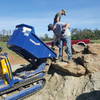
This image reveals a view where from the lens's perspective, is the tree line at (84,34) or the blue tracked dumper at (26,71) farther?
the tree line at (84,34)

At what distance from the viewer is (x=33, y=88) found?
9.82m

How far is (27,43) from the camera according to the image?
9.80 m

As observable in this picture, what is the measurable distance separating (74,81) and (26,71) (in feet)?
Result: 5.41

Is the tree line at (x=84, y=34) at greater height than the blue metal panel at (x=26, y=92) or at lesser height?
greater

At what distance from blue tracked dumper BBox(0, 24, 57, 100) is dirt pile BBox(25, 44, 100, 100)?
28cm

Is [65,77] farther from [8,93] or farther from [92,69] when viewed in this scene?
[8,93]

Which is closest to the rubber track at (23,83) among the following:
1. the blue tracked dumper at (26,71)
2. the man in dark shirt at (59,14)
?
the blue tracked dumper at (26,71)

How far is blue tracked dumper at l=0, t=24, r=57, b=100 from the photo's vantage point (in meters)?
9.14

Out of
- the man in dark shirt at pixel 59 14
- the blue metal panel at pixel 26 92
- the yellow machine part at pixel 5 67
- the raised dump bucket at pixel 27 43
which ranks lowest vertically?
the blue metal panel at pixel 26 92

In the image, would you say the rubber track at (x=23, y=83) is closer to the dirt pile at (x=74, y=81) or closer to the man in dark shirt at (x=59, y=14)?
the dirt pile at (x=74, y=81)

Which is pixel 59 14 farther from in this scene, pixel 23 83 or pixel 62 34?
pixel 23 83

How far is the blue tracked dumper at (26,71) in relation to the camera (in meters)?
9.14

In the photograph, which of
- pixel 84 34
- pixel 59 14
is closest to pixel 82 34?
pixel 84 34

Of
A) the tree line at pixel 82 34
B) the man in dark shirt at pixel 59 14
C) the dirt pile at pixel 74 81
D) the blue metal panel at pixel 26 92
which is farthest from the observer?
the tree line at pixel 82 34
